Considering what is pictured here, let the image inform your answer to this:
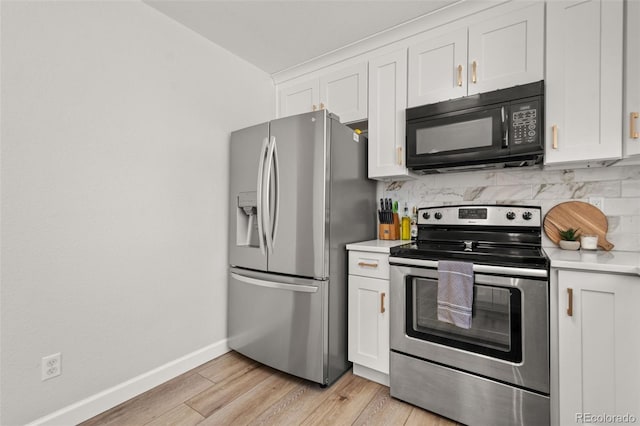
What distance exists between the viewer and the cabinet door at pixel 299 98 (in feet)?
8.87

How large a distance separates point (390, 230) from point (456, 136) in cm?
85

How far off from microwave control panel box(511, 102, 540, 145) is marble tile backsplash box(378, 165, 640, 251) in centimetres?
40

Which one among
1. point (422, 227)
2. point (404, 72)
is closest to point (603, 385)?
point (422, 227)

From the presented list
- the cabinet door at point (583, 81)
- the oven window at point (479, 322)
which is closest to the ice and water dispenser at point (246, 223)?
the oven window at point (479, 322)

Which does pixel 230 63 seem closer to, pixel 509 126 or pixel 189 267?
pixel 189 267

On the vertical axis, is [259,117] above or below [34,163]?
above

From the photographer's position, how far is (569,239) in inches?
71.1

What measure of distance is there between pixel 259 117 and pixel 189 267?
1.51 meters

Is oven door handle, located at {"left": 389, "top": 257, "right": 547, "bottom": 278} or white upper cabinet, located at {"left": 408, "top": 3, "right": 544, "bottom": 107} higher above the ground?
white upper cabinet, located at {"left": 408, "top": 3, "right": 544, "bottom": 107}

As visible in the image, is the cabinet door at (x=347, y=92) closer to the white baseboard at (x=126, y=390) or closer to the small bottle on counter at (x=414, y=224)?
the small bottle on counter at (x=414, y=224)

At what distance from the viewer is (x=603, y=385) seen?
4.25ft

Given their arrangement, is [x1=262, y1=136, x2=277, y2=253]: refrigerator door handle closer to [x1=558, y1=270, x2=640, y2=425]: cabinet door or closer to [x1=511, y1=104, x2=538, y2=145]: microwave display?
[x1=511, y1=104, x2=538, y2=145]: microwave display

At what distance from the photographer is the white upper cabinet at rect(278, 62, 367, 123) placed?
2.42 m

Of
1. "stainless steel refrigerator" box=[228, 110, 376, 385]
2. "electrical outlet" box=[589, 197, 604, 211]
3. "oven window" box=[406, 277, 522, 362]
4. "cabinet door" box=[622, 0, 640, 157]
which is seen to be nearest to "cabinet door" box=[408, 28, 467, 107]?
"stainless steel refrigerator" box=[228, 110, 376, 385]
